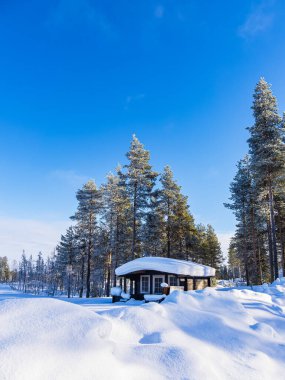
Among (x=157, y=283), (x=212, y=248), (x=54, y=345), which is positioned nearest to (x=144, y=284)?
(x=157, y=283)

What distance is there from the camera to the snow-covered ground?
104 inches

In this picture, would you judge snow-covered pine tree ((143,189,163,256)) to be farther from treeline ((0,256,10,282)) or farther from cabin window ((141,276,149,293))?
treeline ((0,256,10,282))

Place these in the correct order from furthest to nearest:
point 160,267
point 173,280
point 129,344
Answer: point 173,280 → point 160,267 → point 129,344

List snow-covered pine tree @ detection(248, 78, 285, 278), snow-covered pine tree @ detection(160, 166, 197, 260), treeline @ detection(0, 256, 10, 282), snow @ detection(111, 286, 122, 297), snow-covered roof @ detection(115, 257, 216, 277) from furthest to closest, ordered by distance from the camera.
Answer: treeline @ detection(0, 256, 10, 282) → snow-covered pine tree @ detection(160, 166, 197, 260) → snow-covered pine tree @ detection(248, 78, 285, 278) → snow-covered roof @ detection(115, 257, 216, 277) → snow @ detection(111, 286, 122, 297)

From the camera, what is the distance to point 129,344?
12.4 feet

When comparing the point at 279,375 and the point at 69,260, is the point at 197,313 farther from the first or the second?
the point at 69,260

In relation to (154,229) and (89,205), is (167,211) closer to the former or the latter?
(154,229)

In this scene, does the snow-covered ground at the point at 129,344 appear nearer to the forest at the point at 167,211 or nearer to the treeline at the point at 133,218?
the forest at the point at 167,211

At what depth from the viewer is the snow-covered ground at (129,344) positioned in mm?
2643

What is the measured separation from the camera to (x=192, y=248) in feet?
126

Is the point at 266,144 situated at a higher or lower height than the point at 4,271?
higher

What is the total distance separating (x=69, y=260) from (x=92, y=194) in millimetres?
16946

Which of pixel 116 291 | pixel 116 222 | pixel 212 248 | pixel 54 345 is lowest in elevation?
pixel 116 291

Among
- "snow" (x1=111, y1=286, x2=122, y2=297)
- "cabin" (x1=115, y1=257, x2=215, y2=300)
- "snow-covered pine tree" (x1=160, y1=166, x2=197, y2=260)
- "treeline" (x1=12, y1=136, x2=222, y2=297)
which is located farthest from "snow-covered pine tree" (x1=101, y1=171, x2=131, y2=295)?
"snow" (x1=111, y1=286, x2=122, y2=297)
